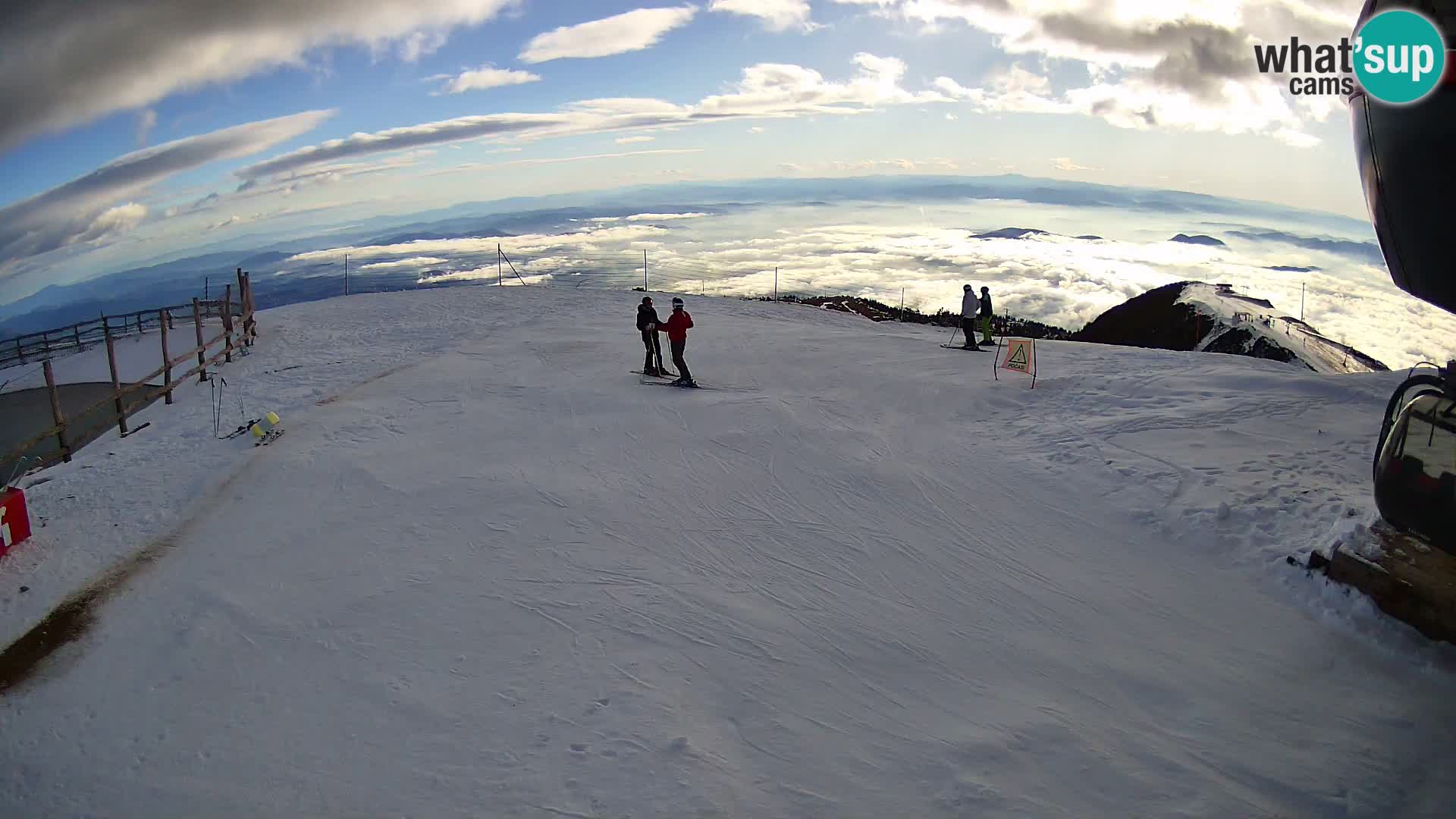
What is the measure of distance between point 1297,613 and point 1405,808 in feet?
8.97

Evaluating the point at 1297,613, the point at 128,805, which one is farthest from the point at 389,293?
the point at 1297,613

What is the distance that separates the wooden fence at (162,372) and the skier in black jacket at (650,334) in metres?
11.0

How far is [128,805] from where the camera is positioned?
5.84 metres

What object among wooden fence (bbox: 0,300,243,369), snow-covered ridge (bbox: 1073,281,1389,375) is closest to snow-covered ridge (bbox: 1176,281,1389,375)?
snow-covered ridge (bbox: 1073,281,1389,375)

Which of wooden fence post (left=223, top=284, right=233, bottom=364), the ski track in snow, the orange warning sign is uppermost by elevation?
wooden fence post (left=223, top=284, right=233, bottom=364)

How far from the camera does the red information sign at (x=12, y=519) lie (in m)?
10.2

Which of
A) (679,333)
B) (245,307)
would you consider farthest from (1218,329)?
(245,307)

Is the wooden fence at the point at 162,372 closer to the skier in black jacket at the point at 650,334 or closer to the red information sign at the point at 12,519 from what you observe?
the red information sign at the point at 12,519

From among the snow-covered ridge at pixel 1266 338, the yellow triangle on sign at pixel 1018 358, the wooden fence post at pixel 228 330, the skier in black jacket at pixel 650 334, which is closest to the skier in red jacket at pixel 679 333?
the skier in black jacket at pixel 650 334

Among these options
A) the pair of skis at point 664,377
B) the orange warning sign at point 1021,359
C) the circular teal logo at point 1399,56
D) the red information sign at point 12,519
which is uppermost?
the circular teal logo at point 1399,56

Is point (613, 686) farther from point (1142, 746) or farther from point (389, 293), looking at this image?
point (389, 293)

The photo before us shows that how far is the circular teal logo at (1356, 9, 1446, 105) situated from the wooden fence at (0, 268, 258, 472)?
1780cm

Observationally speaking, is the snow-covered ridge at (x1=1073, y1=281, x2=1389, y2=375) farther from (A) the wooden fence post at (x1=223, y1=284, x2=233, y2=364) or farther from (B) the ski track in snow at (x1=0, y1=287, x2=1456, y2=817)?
(A) the wooden fence post at (x1=223, y1=284, x2=233, y2=364)

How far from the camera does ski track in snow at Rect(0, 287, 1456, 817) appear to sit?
5.81m
